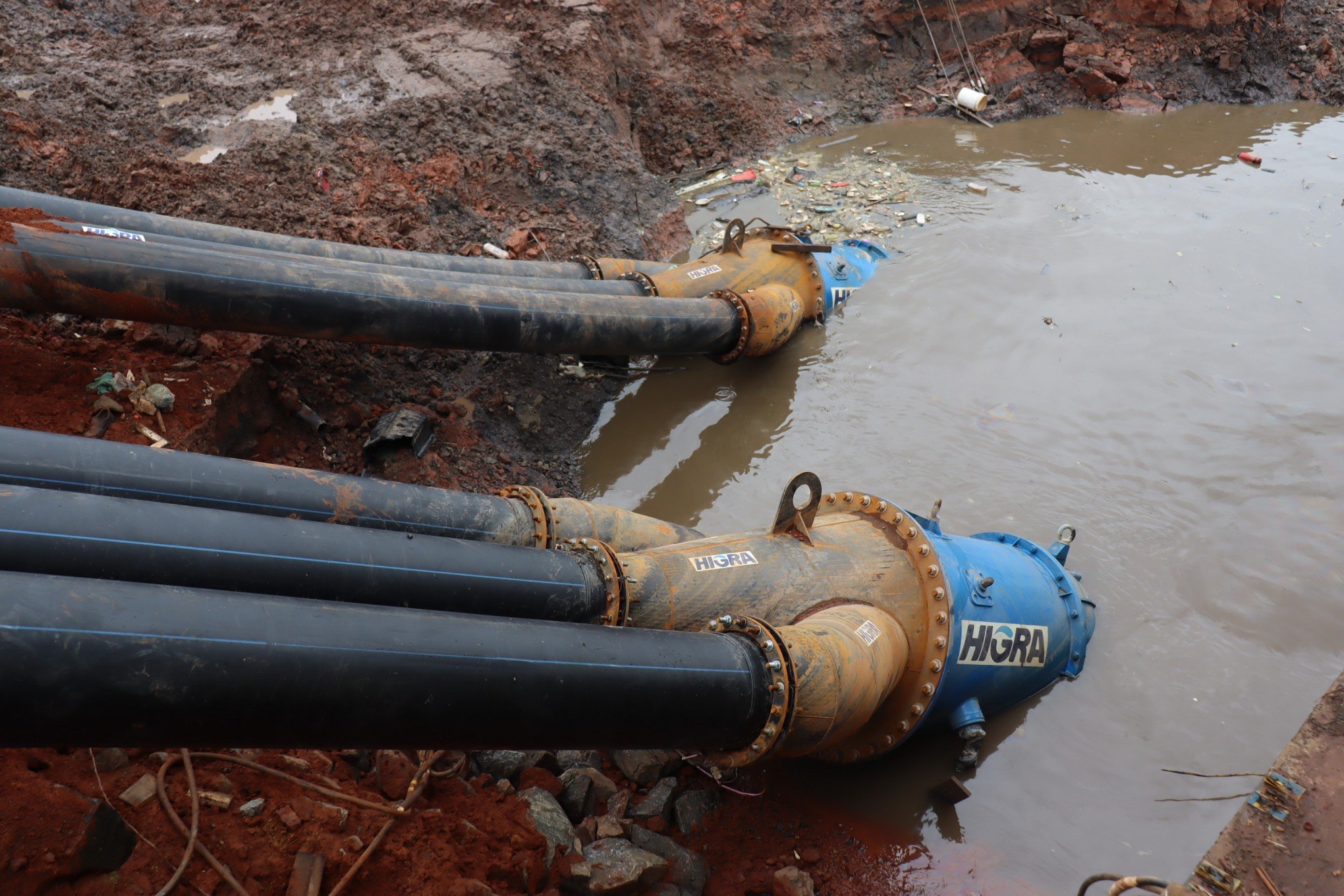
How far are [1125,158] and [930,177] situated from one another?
2.33 m

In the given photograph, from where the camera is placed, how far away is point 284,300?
3715mm

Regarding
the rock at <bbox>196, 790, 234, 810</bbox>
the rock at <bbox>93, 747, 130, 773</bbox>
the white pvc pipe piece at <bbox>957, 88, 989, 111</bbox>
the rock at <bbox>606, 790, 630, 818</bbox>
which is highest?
the white pvc pipe piece at <bbox>957, 88, 989, 111</bbox>

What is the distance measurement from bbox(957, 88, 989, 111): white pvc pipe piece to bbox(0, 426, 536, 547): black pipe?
9167 mm

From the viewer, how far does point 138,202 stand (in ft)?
16.9

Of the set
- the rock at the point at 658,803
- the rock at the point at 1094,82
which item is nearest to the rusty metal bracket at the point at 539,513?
the rock at the point at 658,803

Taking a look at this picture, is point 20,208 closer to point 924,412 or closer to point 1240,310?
point 924,412

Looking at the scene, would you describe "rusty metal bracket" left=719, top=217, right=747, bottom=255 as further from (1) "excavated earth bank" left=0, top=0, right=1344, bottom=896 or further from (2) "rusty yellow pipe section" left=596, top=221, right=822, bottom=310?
(1) "excavated earth bank" left=0, top=0, right=1344, bottom=896

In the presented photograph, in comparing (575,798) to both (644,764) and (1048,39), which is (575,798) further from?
(1048,39)

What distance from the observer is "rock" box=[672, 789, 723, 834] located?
312 centimetres

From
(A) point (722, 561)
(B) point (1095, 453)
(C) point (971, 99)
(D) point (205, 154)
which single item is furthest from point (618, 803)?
(C) point (971, 99)

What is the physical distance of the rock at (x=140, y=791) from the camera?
2.31 metres

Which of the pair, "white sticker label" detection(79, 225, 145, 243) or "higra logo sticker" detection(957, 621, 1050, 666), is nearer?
"higra logo sticker" detection(957, 621, 1050, 666)

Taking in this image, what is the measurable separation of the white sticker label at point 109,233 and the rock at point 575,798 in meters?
2.98

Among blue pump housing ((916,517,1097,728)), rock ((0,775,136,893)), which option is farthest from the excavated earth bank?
blue pump housing ((916,517,1097,728))
